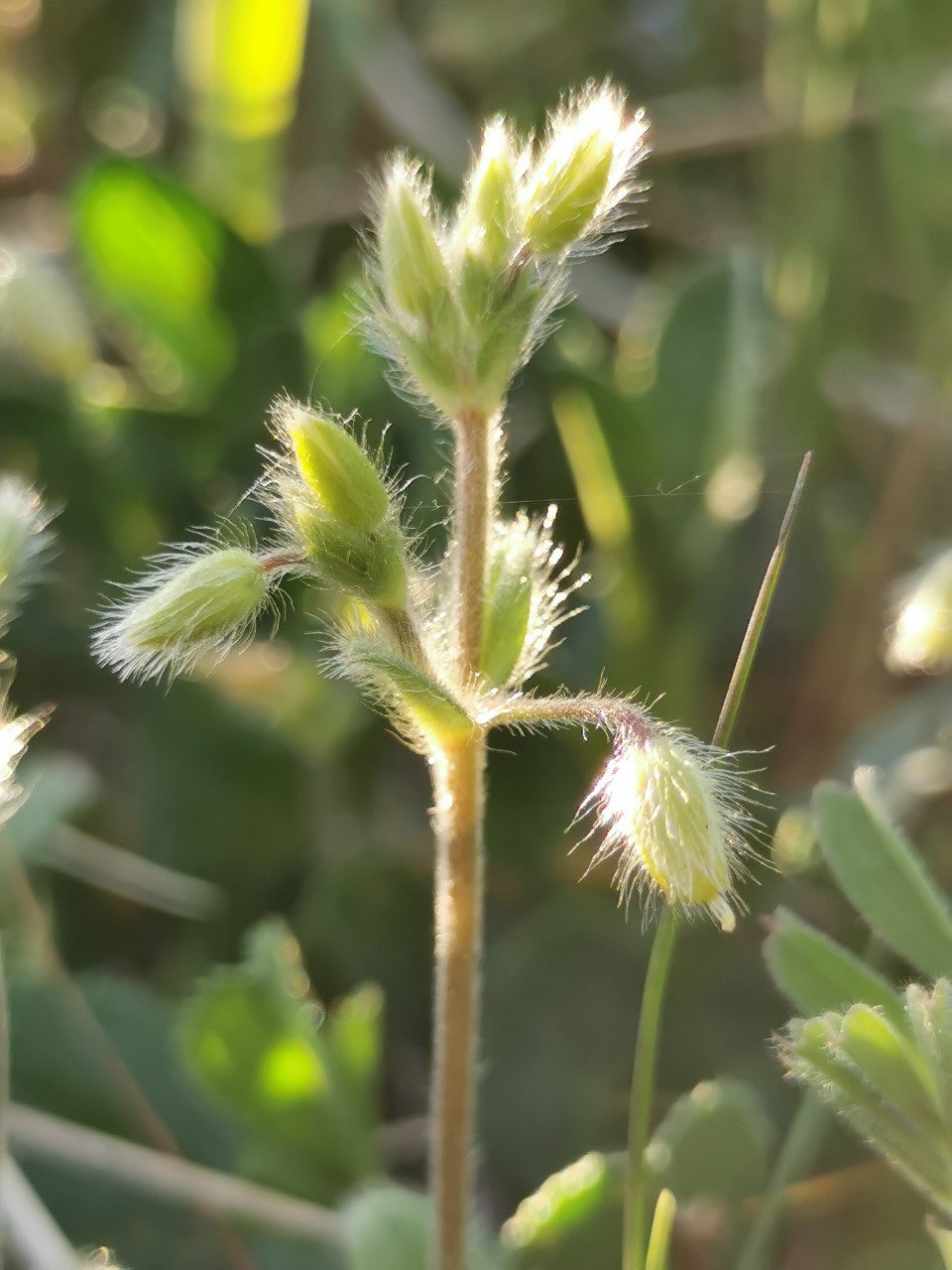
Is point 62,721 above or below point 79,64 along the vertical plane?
below

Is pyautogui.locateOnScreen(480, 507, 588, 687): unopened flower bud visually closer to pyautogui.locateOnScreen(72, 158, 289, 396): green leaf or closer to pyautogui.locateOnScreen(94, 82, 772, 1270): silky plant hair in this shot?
pyautogui.locateOnScreen(94, 82, 772, 1270): silky plant hair

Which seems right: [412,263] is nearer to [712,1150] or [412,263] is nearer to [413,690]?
[413,690]

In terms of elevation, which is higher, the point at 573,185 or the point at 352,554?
the point at 573,185

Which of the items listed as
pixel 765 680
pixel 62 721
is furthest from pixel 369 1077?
pixel 62 721

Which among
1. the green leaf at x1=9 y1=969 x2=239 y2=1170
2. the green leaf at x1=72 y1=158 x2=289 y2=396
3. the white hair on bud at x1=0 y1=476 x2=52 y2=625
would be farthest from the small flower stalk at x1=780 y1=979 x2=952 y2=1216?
the green leaf at x1=72 y1=158 x2=289 y2=396

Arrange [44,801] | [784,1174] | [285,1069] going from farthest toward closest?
[44,801] → [285,1069] → [784,1174]

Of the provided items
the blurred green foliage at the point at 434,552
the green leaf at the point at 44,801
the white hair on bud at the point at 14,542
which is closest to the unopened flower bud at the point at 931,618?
the blurred green foliage at the point at 434,552

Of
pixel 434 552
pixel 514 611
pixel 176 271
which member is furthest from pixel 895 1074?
pixel 176 271

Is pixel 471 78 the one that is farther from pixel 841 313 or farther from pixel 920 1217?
pixel 920 1217
